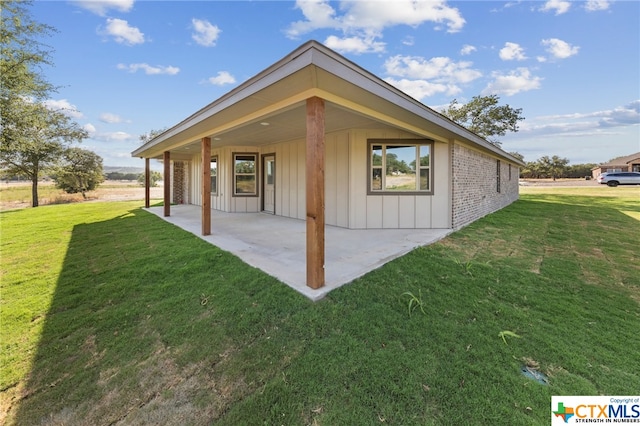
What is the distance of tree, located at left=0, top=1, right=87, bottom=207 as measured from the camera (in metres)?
11.2

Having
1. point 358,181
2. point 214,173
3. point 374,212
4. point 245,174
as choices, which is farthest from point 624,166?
point 214,173

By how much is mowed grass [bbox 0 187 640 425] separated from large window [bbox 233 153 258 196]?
605 centimetres

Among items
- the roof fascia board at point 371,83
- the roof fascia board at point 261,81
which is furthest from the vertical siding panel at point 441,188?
the roof fascia board at point 261,81

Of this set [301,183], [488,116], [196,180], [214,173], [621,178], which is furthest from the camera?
[621,178]

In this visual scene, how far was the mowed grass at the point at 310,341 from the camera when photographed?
6.35 feet

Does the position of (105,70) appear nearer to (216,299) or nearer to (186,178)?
(186,178)

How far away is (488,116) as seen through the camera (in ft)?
72.2

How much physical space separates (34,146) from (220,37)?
12.2m

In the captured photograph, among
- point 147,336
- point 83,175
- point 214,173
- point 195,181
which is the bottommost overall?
point 147,336

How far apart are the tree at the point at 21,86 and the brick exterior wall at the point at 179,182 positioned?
20.8 feet

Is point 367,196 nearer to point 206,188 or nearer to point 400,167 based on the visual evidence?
point 400,167

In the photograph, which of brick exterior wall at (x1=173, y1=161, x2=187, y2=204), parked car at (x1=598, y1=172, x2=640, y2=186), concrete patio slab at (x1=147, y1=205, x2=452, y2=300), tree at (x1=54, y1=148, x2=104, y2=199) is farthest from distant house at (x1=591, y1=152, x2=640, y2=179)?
tree at (x1=54, y1=148, x2=104, y2=199)

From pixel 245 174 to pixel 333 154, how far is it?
4372 millimetres

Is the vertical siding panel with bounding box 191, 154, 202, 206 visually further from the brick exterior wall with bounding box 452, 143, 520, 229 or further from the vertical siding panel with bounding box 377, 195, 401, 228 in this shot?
the brick exterior wall with bounding box 452, 143, 520, 229
